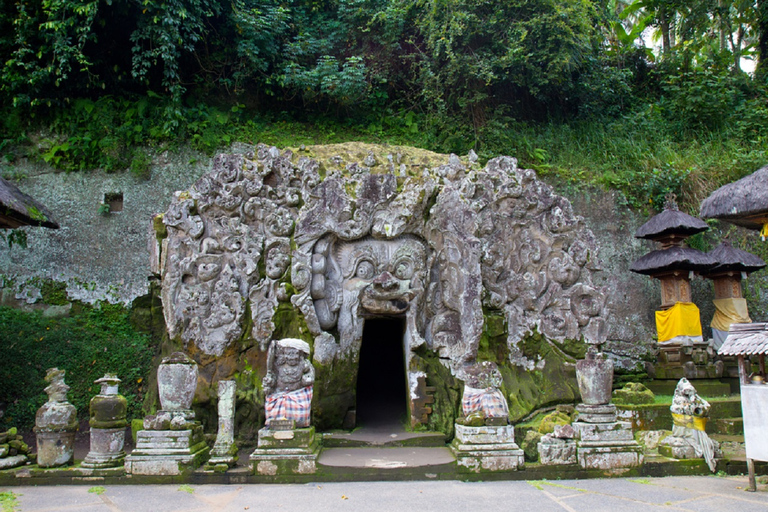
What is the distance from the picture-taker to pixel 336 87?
1291 cm

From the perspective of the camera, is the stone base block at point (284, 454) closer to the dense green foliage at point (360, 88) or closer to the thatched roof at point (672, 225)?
the dense green foliage at point (360, 88)

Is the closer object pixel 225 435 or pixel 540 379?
pixel 225 435

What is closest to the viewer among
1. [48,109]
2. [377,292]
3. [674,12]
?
[377,292]

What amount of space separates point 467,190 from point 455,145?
5.60 metres

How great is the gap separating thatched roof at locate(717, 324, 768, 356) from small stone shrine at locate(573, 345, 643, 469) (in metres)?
1.39

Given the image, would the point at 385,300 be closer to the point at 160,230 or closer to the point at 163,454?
the point at 163,454

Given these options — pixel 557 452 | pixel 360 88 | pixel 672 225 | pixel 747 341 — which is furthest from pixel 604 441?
pixel 360 88

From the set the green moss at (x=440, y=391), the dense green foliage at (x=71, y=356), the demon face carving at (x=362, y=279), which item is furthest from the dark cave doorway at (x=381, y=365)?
the dense green foliage at (x=71, y=356)

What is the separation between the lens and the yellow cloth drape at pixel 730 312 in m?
11.1

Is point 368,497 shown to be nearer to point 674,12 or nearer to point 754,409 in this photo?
point 754,409

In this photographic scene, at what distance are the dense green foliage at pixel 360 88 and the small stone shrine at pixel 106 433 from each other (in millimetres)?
6731

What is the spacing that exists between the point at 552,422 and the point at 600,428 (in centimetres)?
71

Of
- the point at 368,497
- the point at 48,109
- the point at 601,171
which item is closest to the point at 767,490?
the point at 368,497

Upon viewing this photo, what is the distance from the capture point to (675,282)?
36.5 ft
